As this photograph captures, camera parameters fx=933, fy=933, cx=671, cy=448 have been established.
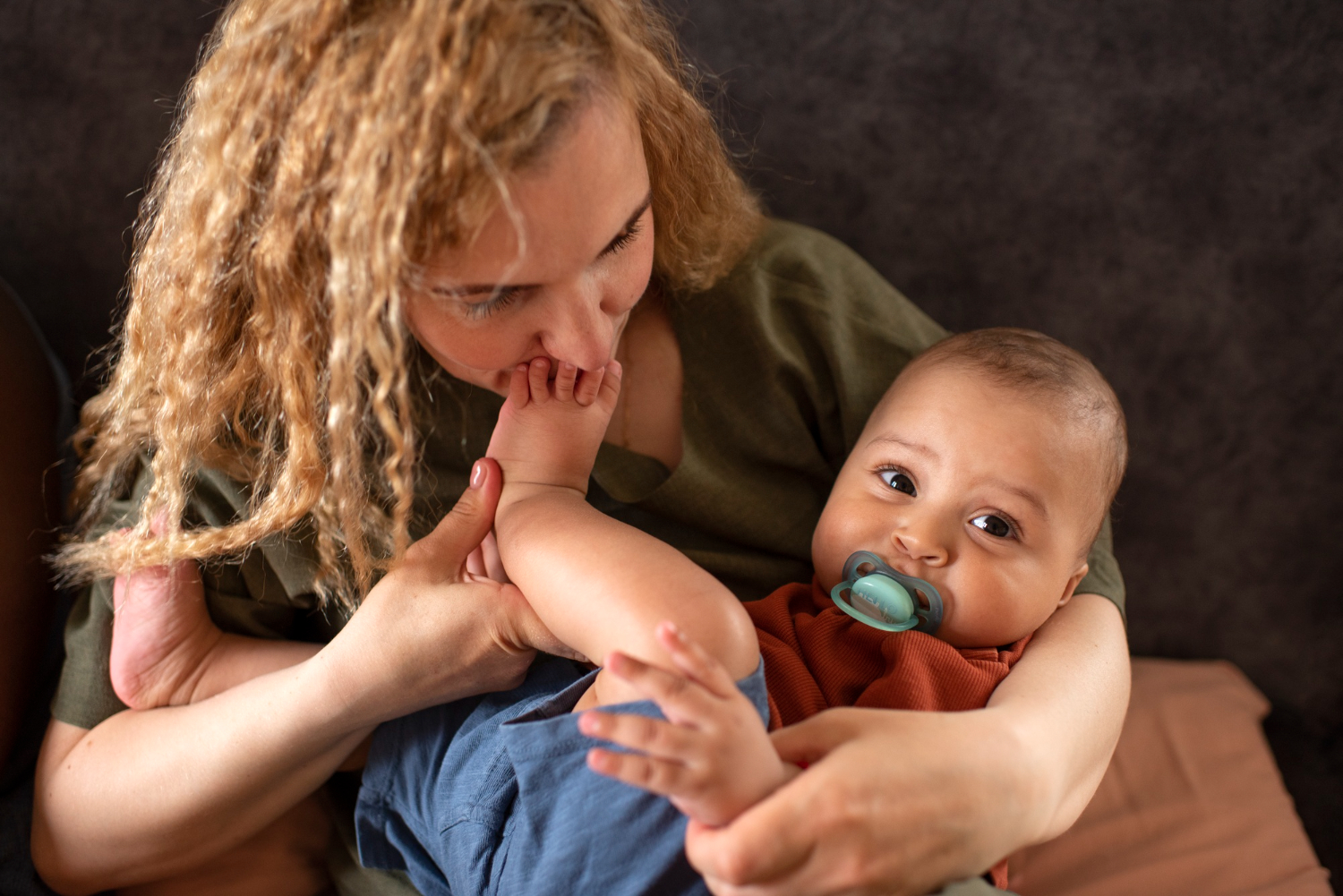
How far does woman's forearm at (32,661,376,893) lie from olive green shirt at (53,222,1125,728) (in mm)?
68

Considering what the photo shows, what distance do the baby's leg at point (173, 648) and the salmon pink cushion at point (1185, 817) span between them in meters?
0.93

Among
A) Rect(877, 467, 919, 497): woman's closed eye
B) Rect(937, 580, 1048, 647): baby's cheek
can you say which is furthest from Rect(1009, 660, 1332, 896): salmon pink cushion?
Rect(877, 467, 919, 497): woman's closed eye

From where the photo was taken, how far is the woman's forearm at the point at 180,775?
88cm

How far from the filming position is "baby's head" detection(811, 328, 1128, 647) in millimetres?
A: 939

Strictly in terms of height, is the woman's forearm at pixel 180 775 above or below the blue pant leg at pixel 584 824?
below

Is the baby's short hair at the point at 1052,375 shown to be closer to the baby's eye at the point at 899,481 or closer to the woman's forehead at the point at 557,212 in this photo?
the baby's eye at the point at 899,481

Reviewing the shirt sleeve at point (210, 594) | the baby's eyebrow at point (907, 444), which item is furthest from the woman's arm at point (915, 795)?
the shirt sleeve at point (210, 594)

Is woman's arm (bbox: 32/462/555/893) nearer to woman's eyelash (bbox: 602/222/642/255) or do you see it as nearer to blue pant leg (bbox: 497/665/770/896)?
blue pant leg (bbox: 497/665/770/896)

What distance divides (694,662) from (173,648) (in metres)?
0.61

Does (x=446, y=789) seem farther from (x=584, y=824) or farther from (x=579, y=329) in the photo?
(x=579, y=329)

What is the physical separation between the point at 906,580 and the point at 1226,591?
2.55ft

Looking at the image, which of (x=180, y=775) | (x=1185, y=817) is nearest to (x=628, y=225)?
(x=180, y=775)

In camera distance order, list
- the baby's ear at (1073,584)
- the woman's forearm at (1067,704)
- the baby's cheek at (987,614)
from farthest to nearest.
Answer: the baby's ear at (1073,584) < the baby's cheek at (987,614) < the woman's forearm at (1067,704)

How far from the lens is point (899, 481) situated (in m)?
0.99
